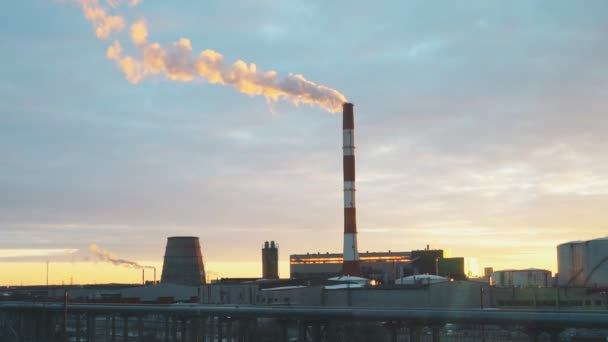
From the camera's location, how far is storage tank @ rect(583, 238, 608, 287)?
262 feet

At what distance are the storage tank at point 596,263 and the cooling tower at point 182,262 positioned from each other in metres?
54.5

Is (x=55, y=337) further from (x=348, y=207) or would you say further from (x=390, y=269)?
(x=390, y=269)

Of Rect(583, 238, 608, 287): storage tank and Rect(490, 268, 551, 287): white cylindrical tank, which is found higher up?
Rect(583, 238, 608, 287): storage tank

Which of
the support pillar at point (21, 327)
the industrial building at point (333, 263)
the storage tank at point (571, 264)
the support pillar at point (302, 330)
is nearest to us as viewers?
the support pillar at point (302, 330)

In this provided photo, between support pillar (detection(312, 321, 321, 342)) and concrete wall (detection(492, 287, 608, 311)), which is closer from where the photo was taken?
support pillar (detection(312, 321, 321, 342))

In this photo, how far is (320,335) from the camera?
52.3 m

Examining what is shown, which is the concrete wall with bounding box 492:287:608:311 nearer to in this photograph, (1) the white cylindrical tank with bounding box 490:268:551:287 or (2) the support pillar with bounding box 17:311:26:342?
(1) the white cylindrical tank with bounding box 490:268:551:287

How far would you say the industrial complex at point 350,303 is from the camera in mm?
48153

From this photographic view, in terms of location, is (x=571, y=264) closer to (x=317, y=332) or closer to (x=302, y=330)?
(x=317, y=332)

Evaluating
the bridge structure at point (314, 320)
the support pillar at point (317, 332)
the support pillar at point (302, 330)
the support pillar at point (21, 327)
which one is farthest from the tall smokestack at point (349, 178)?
the support pillar at point (302, 330)

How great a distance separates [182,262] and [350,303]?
4211cm

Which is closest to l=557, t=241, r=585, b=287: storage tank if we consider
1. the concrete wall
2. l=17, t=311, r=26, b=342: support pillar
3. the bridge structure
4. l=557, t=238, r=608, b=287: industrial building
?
l=557, t=238, r=608, b=287: industrial building

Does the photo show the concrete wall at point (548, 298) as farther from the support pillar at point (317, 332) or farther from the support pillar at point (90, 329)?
the support pillar at point (90, 329)

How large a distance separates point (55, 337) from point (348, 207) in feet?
114
